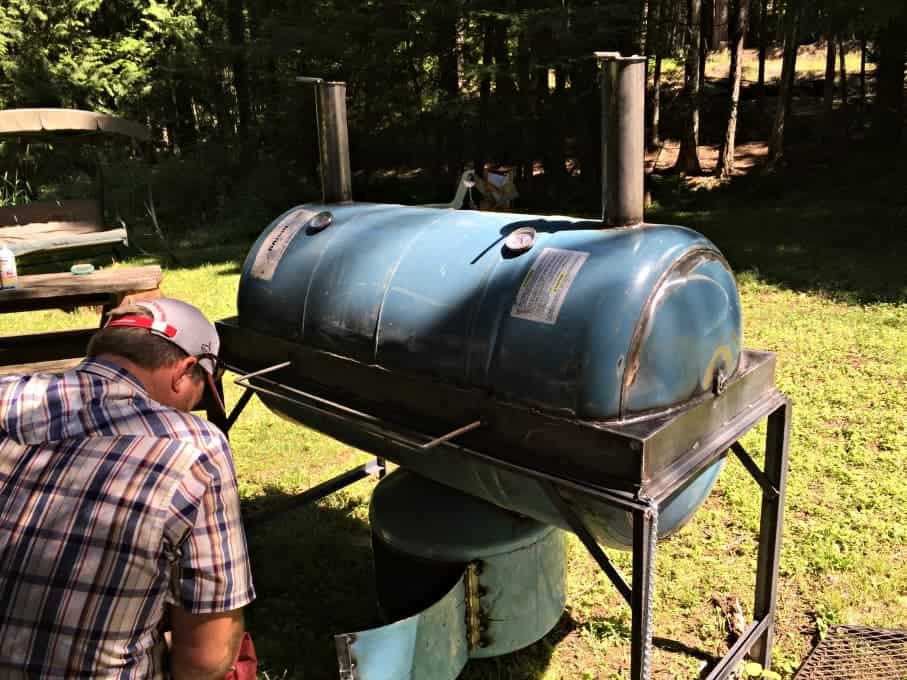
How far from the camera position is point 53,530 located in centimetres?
151

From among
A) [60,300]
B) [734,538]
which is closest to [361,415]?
[734,538]

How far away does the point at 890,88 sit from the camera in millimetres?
14438

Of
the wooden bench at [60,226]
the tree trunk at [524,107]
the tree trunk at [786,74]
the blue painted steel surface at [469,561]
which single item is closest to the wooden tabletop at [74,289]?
the blue painted steel surface at [469,561]

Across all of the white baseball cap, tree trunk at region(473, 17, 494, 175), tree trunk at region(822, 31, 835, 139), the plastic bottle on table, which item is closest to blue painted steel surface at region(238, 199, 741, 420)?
the white baseball cap

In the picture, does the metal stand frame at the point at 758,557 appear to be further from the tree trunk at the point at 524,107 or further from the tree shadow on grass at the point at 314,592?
the tree trunk at the point at 524,107

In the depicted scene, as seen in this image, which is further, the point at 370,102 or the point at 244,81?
the point at 244,81

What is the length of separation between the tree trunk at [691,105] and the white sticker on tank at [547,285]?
14173 millimetres

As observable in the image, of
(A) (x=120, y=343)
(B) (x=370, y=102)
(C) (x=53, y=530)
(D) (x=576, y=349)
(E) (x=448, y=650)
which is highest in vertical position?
(B) (x=370, y=102)

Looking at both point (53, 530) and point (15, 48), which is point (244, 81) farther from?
point (53, 530)

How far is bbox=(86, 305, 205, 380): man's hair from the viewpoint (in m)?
1.75

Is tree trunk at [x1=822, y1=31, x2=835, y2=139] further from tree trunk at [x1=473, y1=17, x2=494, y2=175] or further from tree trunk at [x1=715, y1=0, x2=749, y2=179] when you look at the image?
tree trunk at [x1=473, y1=17, x2=494, y2=175]

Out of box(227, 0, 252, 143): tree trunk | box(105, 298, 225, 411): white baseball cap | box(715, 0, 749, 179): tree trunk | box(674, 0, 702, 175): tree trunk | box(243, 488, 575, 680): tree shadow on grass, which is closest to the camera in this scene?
box(105, 298, 225, 411): white baseball cap

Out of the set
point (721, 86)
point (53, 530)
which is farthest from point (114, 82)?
point (53, 530)

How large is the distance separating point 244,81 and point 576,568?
17.9 metres
